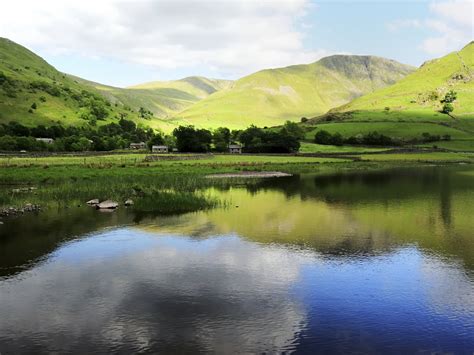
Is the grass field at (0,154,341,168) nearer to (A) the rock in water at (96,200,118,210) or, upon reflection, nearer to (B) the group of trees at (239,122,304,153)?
(B) the group of trees at (239,122,304,153)

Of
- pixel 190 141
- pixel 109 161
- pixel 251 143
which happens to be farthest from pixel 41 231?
pixel 251 143

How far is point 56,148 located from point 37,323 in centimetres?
17485

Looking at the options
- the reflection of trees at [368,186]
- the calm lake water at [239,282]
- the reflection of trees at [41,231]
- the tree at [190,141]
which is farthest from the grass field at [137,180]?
the tree at [190,141]

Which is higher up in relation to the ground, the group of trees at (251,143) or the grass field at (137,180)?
the group of trees at (251,143)

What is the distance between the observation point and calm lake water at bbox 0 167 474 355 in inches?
938

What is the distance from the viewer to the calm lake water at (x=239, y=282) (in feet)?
78.1

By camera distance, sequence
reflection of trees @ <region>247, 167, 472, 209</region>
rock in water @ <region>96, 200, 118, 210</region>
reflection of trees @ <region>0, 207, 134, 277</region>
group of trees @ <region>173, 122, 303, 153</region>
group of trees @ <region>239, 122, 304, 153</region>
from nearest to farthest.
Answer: reflection of trees @ <region>0, 207, 134, 277</region>
rock in water @ <region>96, 200, 118, 210</region>
reflection of trees @ <region>247, 167, 472, 209</region>
group of trees @ <region>173, 122, 303, 153</region>
group of trees @ <region>239, 122, 304, 153</region>

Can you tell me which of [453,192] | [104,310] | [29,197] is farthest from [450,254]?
[29,197]

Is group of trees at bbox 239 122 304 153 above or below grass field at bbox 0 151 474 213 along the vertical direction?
above

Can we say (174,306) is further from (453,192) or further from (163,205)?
(453,192)

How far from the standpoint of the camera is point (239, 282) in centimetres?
3253

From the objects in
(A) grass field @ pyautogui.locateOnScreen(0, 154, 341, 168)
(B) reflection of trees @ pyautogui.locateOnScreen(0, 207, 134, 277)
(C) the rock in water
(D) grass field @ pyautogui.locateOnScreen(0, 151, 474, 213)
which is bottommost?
(B) reflection of trees @ pyautogui.locateOnScreen(0, 207, 134, 277)

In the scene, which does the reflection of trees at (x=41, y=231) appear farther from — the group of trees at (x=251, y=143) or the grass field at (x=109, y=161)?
the group of trees at (x=251, y=143)

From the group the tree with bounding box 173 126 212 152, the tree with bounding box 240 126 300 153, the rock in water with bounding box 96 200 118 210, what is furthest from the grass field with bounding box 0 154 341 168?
the rock in water with bounding box 96 200 118 210
